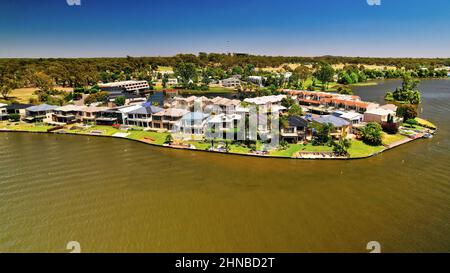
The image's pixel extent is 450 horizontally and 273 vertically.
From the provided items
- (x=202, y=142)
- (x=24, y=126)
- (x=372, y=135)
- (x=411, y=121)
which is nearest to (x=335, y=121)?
(x=372, y=135)

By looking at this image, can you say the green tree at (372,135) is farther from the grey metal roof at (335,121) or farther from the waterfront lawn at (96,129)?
the waterfront lawn at (96,129)

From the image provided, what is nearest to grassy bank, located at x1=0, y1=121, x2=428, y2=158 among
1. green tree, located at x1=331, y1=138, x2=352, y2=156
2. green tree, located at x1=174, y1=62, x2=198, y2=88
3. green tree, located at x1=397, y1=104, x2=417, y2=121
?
green tree, located at x1=331, y1=138, x2=352, y2=156

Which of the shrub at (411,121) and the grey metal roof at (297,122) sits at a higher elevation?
the grey metal roof at (297,122)

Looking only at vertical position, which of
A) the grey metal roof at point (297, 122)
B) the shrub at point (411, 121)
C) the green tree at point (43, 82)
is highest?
the green tree at point (43, 82)

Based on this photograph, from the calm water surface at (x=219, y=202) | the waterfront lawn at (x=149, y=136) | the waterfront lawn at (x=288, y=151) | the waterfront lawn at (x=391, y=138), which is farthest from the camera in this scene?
the waterfront lawn at (x=149, y=136)

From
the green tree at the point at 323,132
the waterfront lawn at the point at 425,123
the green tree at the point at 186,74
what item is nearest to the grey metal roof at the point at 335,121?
the green tree at the point at 323,132

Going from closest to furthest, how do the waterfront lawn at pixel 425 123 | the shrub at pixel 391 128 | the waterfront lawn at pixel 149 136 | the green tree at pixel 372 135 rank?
the green tree at pixel 372 135 → the waterfront lawn at pixel 149 136 → the shrub at pixel 391 128 → the waterfront lawn at pixel 425 123

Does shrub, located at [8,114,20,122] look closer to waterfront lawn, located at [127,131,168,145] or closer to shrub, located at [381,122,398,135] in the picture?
waterfront lawn, located at [127,131,168,145]
